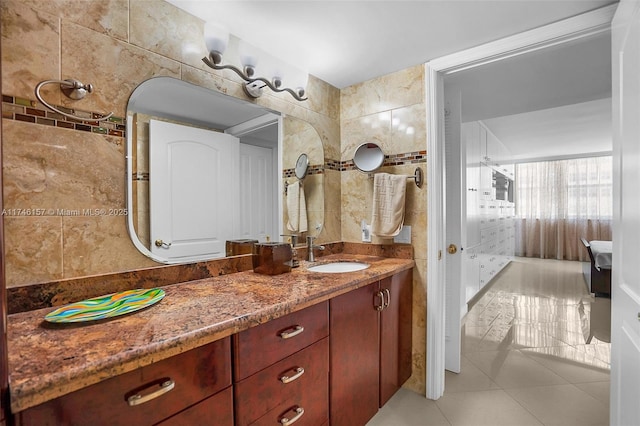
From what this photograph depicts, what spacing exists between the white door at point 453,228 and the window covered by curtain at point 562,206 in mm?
6212

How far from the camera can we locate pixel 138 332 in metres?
0.85

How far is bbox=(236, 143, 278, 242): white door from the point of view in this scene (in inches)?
68.7

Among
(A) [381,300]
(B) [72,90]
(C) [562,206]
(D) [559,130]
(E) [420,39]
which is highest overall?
(D) [559,130]

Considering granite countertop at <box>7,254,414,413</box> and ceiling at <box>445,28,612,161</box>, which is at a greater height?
ceiling at <box>445,28,612,161</box>

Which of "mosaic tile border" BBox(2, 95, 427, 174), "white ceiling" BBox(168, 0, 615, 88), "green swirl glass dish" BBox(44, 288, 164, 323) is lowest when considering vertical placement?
"green swirl glass dish" BBox(44, 288, 164, 323)

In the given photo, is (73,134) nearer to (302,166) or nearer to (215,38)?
(215,38)

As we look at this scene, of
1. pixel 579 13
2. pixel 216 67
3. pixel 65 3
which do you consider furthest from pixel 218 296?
pixel 579 13

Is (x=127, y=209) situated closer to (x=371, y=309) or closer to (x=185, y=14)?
(x=185, y=14)

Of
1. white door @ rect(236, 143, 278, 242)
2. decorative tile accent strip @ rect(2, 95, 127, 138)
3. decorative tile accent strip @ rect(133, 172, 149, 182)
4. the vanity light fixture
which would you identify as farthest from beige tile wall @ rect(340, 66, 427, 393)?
decorative tile accent strip @ rect(2, 95, 127, 138)

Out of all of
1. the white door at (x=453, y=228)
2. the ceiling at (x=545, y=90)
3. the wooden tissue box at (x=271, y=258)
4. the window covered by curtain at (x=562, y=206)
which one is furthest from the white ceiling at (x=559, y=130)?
the wooden tissue box at (x=271, y=258)

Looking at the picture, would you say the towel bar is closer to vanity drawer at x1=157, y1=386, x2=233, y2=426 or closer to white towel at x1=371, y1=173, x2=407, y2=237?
white towel at x1=371, y1=173, x2=407, y2=237

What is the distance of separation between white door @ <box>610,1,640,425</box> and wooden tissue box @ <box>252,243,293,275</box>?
1.40 m

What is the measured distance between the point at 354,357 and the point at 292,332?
0.53 metres

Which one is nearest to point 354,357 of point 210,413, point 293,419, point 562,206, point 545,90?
point 293,419
